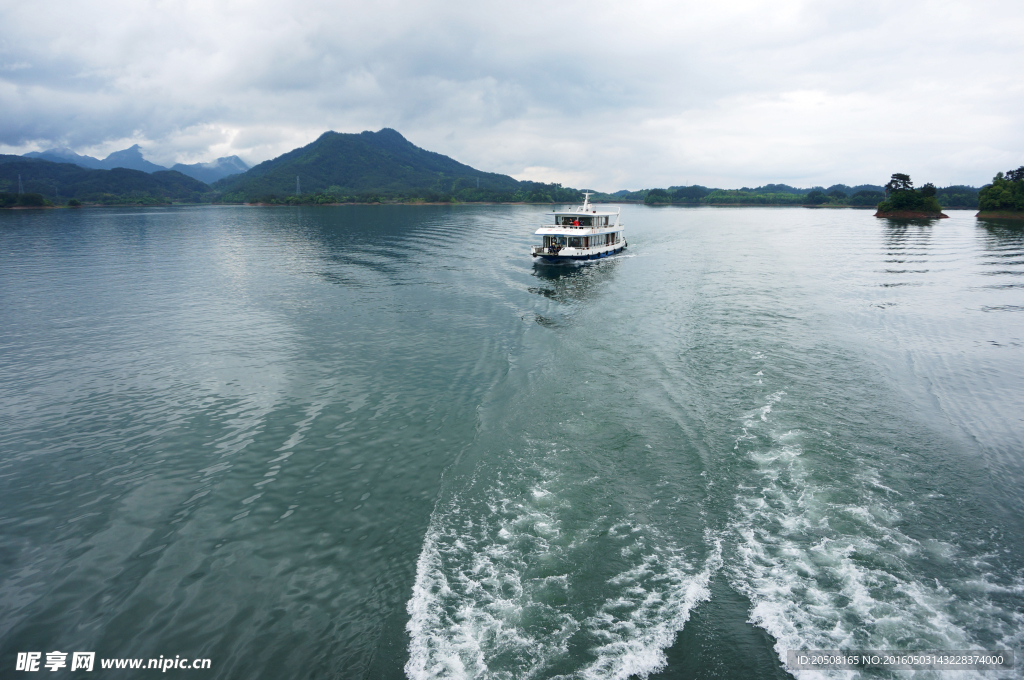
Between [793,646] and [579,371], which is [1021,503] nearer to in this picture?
[793,646]

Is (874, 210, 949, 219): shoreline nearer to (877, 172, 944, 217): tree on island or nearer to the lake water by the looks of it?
(877, 172, 944, 217): tree on island

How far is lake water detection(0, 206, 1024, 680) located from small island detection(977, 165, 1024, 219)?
500 ft

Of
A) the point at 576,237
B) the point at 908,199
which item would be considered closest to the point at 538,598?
the point at 576,237

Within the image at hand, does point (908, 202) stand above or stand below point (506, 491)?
above

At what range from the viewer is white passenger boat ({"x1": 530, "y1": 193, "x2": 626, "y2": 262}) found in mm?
65125

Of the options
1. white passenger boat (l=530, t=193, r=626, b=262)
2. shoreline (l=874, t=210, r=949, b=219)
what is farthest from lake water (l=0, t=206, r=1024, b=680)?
shoreline (l=874, t=210, r=949, b=219)

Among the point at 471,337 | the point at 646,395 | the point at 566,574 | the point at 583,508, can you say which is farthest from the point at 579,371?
the point at 566,574

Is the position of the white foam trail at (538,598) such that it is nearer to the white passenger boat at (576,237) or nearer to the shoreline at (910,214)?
the white passenger boat at (576,237)

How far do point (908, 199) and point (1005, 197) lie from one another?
22.5 metres

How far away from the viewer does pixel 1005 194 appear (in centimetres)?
13812

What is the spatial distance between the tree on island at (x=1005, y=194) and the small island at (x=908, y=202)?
11.7m

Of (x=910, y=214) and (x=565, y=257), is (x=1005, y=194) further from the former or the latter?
(x=565, y=257)

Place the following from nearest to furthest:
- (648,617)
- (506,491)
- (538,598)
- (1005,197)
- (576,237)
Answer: (648,617)
(538,598)
(506,491)
(576,237)
(1005,197)

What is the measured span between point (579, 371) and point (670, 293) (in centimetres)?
2544
